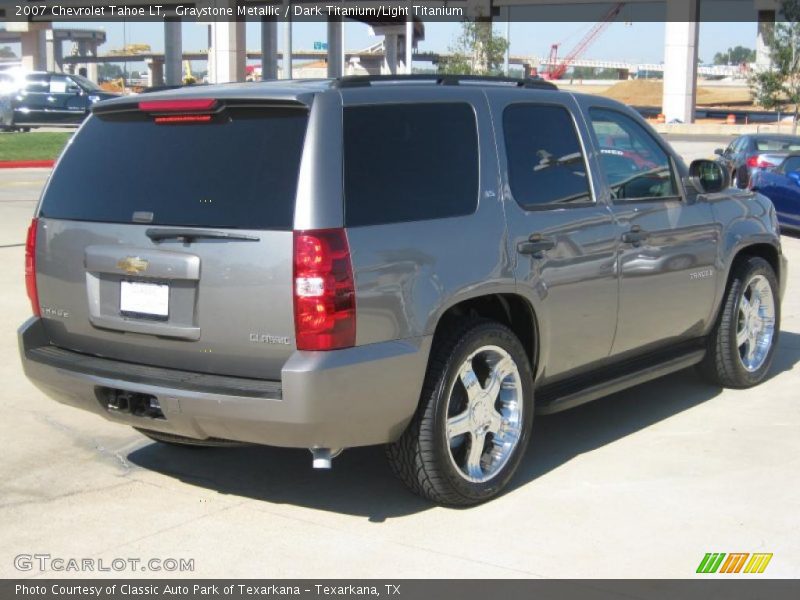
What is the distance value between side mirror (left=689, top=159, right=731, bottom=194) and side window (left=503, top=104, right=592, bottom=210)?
1227mm

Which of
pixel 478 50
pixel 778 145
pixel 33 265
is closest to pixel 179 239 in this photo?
pixel 33 265

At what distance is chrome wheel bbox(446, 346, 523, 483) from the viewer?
206 inches

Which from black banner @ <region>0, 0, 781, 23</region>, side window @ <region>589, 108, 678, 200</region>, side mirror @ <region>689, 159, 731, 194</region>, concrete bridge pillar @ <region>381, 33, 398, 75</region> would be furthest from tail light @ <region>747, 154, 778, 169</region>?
concrete bridge pillar @ <region>381, 33, 398, 75</region>

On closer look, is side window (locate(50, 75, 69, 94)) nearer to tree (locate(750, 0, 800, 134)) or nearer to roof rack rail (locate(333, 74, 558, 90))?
tree (locate(750, 0, 800, 134))

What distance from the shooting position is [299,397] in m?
4.51

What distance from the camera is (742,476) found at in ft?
18.8

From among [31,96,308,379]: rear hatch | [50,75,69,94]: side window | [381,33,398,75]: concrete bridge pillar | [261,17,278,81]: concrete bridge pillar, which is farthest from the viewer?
[381,33,398,75]: concrete bridge pillar

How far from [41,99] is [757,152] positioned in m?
26.5

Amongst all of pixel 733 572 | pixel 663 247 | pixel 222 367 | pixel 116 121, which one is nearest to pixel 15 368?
pixel 116 121

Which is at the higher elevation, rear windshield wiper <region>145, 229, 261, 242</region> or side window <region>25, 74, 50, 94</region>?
side window <region>25, 74, 50, 94</region>

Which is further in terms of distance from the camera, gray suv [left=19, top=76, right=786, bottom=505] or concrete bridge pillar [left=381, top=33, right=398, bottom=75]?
concrete bridge pillar [left=381, top=33, right=398, bottom=75]

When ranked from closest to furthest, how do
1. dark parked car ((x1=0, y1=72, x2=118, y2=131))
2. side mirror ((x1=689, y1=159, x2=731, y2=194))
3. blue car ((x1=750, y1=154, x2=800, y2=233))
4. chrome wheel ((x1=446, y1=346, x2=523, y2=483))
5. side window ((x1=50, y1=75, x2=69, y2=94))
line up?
chrome wheel ((x1=446, y1=346, x2=523, y2=483)) → side mirror ((x1=689, y1=159, x2=731, y2=194)) → blue car ((x1=750, y1=154, x2=800, y2=233)) → dark parked car ((x1=0, y1=72, x2=118, y2=131)) → side window ((x1=50, y1=75, x2=69, y2=94))

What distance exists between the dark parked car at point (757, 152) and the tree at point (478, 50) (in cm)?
3100

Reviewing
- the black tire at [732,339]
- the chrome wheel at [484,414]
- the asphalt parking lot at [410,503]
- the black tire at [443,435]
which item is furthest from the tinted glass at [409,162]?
the black tire at [732,339]
